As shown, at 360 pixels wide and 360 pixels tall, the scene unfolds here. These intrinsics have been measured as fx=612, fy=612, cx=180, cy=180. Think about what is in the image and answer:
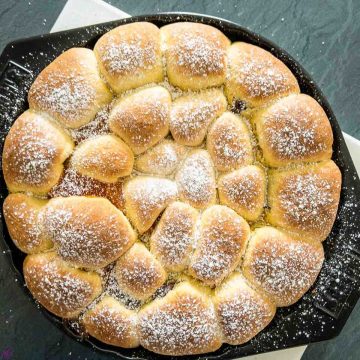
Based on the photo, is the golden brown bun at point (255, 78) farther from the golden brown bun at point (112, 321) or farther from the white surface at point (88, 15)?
the golden brown bun at point (112, 321)

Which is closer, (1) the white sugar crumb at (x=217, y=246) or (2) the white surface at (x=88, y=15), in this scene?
(1) the white sugar crumb at (x=217, y=246)

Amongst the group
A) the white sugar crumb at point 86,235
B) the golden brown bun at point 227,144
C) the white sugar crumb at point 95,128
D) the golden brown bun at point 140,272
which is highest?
the golden brown bun at point 227,144

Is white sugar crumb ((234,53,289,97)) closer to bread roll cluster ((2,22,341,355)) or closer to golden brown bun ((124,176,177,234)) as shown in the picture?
bread roll cluster ((2,22,341,355))

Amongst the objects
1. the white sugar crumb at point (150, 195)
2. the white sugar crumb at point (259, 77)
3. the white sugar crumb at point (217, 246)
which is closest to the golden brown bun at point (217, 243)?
the white sugar crumb at point (217, 246)

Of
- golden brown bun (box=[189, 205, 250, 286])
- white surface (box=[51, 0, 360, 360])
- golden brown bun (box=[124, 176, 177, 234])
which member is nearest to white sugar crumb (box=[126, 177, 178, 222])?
golden brown bun (box=[124, 176, 177, 234])

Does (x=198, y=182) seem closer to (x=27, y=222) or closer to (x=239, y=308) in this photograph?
(x=239, y=308)

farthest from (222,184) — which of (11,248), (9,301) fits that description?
(9,301)

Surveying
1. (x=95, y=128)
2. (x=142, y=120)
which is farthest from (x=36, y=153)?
(x=142, y=120)

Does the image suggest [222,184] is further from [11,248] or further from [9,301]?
[9,301]
